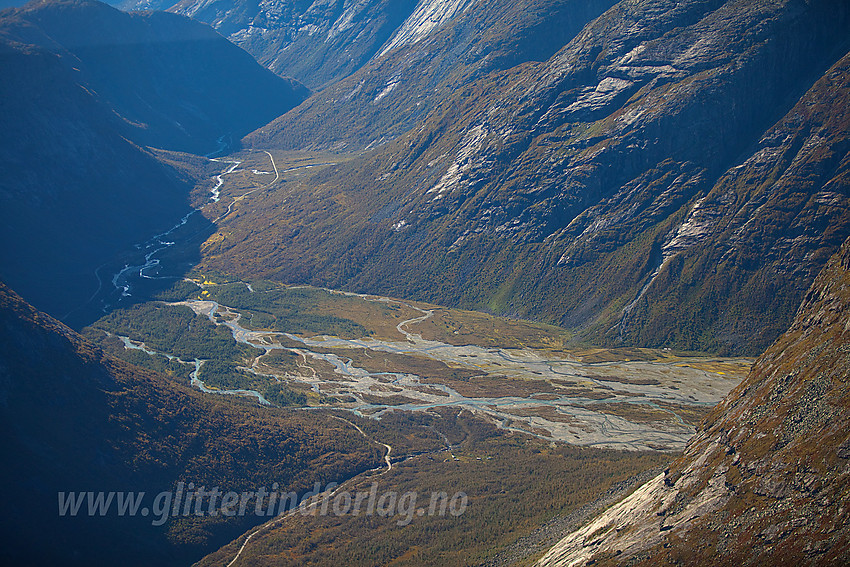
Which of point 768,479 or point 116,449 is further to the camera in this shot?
point 116,449

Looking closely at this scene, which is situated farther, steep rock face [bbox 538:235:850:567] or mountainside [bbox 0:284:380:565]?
mountainside [bbox 0:284:380:565]

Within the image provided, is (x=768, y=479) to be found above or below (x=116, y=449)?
above

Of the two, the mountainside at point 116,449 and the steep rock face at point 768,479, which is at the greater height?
the steep rock face at point 768,479

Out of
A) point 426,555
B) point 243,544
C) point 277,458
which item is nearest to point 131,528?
point 243,544

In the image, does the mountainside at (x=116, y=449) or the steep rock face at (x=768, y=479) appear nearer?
the steep rock face at (x=768, y=479)

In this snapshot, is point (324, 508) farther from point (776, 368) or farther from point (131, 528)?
point (776, 368)
